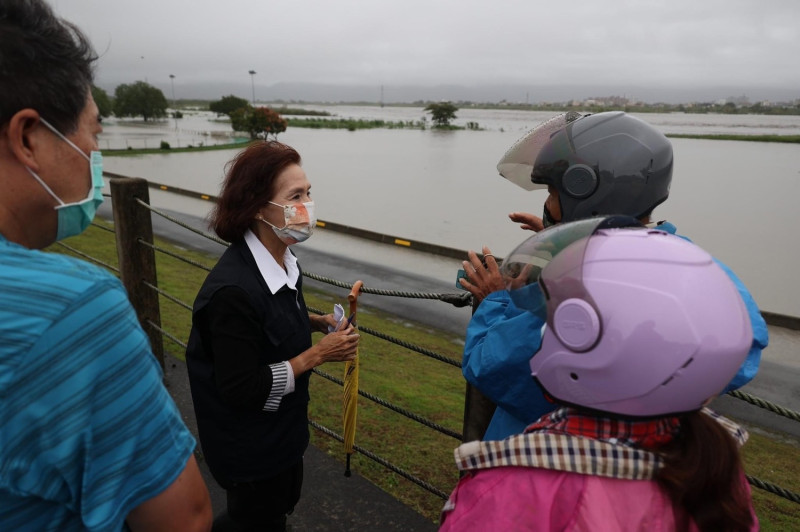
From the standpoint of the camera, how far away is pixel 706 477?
101 cm

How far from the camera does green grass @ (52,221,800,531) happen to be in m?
3.72

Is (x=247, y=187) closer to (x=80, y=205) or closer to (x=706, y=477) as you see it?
(x=80, y=205)

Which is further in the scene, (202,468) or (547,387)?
(202,468)

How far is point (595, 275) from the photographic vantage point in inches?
40.7

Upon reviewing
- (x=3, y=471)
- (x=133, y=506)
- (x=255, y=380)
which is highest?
(x=3, y=471)

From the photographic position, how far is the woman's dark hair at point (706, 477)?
1.01 metres

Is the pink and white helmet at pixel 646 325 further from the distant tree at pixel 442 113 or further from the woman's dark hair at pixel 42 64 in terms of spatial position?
the distant tree at pixel 442 113

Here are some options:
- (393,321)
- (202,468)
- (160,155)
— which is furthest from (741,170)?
(202,468)

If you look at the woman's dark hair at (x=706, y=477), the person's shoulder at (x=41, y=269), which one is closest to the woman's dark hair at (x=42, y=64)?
the person's shoulder at (x=41, y=269)

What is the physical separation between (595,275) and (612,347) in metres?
0.13

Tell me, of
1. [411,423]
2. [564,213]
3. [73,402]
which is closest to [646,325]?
[564,213]

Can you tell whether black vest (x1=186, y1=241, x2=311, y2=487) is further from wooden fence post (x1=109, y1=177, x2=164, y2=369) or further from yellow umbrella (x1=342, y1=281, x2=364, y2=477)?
wooden fence post (x1=109, y1=177, x2=164, y2=369)

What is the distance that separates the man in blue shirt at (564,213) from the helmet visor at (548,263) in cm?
10

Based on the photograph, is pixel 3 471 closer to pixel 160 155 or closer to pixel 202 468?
pixel 202 468
